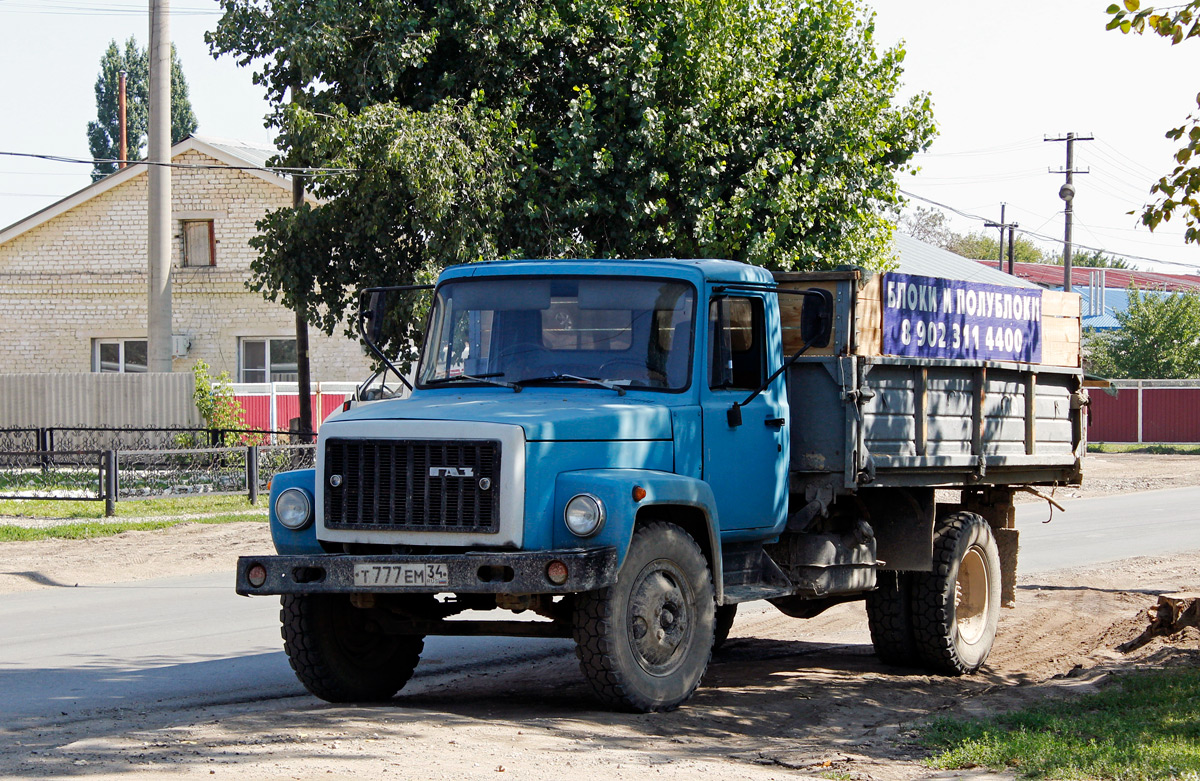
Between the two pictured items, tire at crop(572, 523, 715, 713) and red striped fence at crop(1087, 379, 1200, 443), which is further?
red striped fence at crop(1087, 379, 1200, 443)

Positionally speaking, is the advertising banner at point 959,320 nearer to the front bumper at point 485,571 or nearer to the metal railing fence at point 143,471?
the front bumper at point 485,571

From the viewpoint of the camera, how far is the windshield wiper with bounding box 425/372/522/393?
25.7 feet

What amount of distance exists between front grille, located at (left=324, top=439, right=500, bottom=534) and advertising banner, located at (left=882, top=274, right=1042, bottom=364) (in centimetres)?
328

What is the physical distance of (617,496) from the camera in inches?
278

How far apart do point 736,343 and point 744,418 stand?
0.45 m

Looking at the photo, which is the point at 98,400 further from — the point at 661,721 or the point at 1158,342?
the point at 1158,342

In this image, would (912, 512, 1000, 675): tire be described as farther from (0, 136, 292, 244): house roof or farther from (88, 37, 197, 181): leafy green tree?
(88, 37, 197, 181): leafy green tree

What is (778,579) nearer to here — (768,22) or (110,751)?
(110,751)

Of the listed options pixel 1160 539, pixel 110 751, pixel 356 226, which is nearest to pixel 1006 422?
pixel 110 751

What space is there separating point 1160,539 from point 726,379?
13.3 meters

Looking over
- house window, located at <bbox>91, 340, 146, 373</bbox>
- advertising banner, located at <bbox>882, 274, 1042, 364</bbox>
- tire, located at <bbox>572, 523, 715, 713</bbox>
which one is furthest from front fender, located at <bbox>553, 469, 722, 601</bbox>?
house window, located at <bbox>91, 340, 146, 373</bbox>

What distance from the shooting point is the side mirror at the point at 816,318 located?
7902 millimetres

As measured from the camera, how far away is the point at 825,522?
9.12 meters

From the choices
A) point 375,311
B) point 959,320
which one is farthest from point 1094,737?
point 375,311
